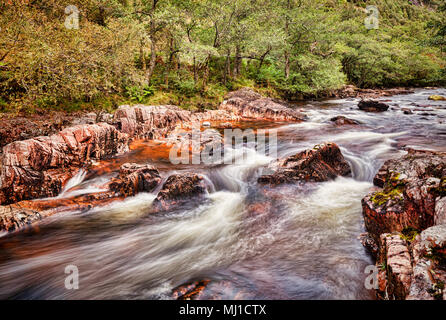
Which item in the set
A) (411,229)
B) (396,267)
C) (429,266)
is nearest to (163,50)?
(411,229)

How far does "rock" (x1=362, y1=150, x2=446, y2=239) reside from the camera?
3525 millimetres

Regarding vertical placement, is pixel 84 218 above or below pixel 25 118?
below

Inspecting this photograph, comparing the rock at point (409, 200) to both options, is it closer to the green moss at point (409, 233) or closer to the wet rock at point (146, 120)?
the green moss at point (409, 233)

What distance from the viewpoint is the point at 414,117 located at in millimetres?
15609

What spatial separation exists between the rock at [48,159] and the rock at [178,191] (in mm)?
3303

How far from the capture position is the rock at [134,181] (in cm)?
688

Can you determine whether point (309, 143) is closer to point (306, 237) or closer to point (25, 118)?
point (306, 237)

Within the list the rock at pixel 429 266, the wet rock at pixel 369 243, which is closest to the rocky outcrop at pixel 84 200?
the wet rock at pixel 369 243
